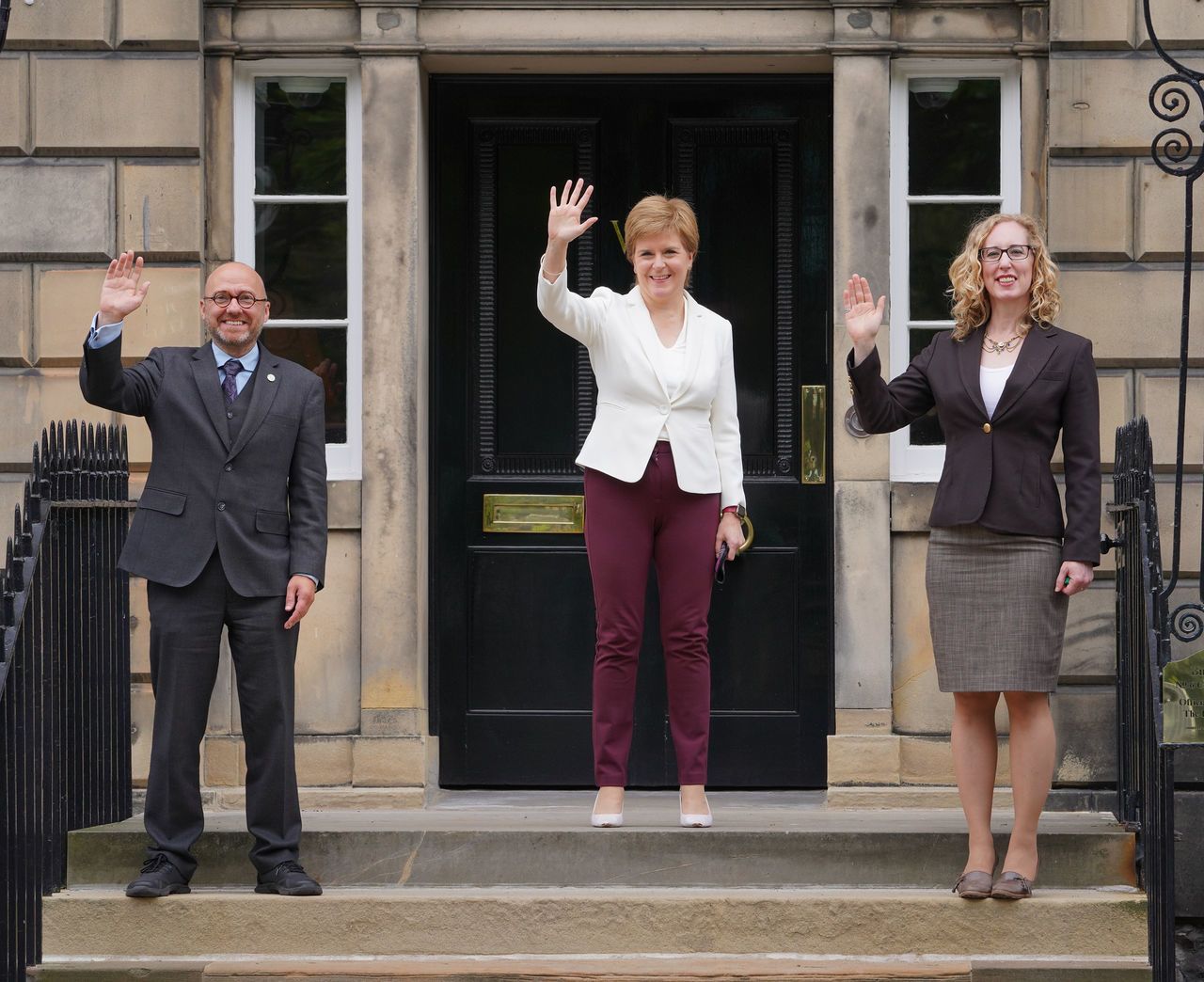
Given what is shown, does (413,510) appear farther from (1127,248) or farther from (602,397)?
(1127,248)

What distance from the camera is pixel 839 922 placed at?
17.4 ft

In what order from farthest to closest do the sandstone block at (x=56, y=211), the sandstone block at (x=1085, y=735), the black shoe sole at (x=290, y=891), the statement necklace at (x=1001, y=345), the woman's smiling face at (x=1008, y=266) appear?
the sandstone block at (x=56, y=211) < the sandstone block at (x=1085, y=735) < the black shoe sole at (x=290, y=891) < the statement necklace at (x=1001, y=345) < the woman's smiling face at (x=1008, y=266)

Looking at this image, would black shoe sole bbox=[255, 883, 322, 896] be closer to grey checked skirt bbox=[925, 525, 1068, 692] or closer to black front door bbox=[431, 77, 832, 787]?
black front door bbox=[431, 77, 832, 787]

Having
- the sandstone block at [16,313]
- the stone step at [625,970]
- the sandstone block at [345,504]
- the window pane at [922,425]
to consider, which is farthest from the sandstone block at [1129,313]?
the sandstone block at [16,313]

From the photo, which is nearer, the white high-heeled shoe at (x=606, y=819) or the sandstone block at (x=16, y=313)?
the white high-heeled shoe at (x=606, y=819)

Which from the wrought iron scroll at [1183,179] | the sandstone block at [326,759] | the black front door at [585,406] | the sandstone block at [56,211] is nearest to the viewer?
the wrought iron scroll at [1183,179]

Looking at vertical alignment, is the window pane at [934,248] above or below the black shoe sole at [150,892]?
above

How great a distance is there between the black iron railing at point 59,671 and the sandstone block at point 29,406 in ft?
2.94

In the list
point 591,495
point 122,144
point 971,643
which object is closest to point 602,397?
point 591,495

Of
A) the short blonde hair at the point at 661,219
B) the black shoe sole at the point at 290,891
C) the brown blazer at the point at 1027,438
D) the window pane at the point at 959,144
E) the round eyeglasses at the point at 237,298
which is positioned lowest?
the black shoe sole at the point at 290,891

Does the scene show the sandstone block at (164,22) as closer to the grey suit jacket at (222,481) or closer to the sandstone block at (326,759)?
the grey suit jacket at (222,481)

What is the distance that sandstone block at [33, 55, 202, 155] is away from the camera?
6945 mm

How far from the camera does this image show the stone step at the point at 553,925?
5266 millimetres

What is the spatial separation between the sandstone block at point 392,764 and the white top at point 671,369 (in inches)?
82.0
